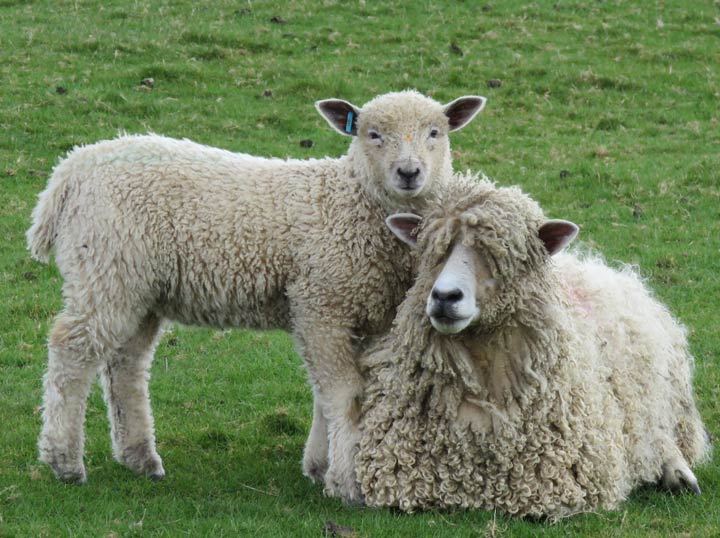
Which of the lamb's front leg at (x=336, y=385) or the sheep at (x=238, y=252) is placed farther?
the sheep at (x=238, y=252)

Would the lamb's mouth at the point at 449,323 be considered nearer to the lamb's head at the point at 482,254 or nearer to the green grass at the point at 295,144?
the lamb's head at the point at 482,254

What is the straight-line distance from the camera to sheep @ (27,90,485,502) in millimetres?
5934

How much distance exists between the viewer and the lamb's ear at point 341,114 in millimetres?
6402

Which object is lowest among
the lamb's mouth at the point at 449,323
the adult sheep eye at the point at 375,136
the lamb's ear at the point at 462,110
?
the lamb's mouth at the point at 449,323

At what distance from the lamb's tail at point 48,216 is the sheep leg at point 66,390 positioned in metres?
0.52

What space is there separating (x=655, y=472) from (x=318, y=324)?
1.95 meters

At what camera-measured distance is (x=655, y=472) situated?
19.9 feet

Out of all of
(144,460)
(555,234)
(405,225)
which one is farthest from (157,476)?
(555,234)

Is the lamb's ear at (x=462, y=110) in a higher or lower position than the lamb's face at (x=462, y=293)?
higher

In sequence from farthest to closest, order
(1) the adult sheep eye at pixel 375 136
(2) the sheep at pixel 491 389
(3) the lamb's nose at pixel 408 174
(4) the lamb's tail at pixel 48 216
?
(4) the lamb's tail at pixel 48 216
(1) the adult sheep eye at pixel 375 136
(3) the lamb's nose at pixel 408 174
(2) the sheep at pixel 491 389

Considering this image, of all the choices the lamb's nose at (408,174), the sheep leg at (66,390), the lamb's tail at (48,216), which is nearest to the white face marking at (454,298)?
the lamb's nose at (408,174)

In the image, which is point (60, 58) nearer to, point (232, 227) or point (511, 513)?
point (232, 227)

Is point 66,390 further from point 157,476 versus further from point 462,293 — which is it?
point 462,293

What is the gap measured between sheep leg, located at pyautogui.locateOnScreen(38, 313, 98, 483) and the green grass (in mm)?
165
